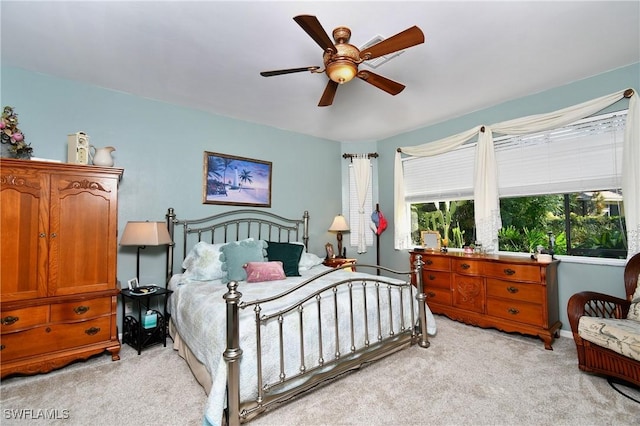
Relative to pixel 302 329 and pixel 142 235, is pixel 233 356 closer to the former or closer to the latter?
pixel 302 329

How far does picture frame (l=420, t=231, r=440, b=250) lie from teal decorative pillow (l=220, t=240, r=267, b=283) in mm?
2423

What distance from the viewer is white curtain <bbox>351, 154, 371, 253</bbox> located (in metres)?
5.15

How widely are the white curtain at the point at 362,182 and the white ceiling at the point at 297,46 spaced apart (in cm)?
159

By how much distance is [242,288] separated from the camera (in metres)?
2.72

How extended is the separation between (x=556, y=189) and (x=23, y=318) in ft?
17.4

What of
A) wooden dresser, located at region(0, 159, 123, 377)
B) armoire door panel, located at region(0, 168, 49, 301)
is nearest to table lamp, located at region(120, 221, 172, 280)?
wooden dresser, located at region(0, 159, 123, 377)

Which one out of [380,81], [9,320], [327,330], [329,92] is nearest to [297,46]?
[329,92]

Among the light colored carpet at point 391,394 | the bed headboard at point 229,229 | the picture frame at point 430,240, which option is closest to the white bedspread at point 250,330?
the light colored carpet at point 391,394

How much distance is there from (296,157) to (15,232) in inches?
131

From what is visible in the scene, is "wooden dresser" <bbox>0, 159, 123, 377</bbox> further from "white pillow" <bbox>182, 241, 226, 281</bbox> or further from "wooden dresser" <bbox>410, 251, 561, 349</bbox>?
"wooden dresser" <bbox>410, 251, 561, 349</bbox>

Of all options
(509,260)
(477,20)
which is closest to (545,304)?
(509,260)

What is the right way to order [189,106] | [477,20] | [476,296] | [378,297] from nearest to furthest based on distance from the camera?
[477,20]
[378,297]
[476,296]
[189,106]

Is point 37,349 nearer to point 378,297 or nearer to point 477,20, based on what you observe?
point 378,297

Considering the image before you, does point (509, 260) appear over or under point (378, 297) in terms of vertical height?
over
